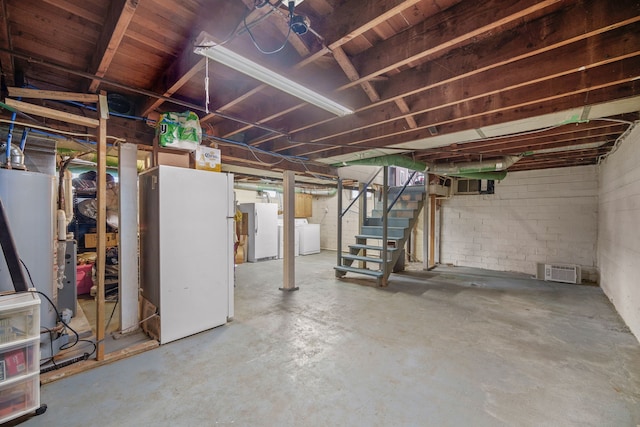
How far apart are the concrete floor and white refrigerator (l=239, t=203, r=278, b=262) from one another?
3.34 meters

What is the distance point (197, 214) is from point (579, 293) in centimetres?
559

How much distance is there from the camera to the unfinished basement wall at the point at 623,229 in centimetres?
276

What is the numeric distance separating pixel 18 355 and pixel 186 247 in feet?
4.26

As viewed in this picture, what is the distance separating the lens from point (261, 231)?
703 centimetres

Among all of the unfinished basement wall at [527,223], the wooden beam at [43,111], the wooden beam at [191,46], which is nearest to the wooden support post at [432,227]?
the unfinished basement wall at [527,223]

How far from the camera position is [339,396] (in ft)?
6.13

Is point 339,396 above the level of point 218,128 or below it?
below

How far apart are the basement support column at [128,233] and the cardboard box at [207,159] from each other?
61cm

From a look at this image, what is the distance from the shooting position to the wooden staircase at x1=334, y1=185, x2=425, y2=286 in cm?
486

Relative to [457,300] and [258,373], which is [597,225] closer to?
[457,300]

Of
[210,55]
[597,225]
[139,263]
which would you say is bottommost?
[139,263]

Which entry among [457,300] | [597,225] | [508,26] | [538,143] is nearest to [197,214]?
[508,26]

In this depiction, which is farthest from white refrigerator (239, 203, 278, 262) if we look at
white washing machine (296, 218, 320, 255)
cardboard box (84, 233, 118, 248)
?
cardboard box (84, 233, 118, 248)

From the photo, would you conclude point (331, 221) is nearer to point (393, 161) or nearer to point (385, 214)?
point (385, 214)
